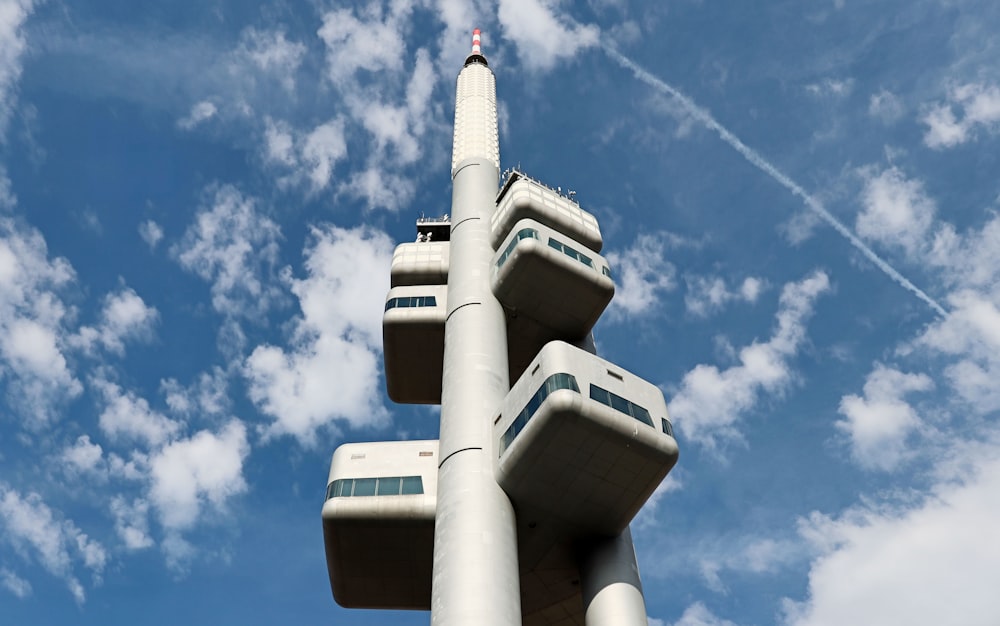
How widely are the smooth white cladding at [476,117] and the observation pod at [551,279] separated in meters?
16.2

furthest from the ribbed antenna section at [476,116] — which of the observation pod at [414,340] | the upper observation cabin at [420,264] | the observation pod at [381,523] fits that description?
the observation pod at [381,523]

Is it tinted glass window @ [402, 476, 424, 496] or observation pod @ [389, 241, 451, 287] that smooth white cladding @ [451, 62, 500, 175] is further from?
tinted glass window @ [402, 476, 424, 496]

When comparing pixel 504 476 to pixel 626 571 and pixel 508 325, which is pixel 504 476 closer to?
pixel 626 571

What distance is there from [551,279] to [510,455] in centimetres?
1511

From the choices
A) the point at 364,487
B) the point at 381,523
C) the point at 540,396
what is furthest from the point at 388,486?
the point at 540,396

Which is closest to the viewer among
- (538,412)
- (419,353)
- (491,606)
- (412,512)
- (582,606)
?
(491,606)

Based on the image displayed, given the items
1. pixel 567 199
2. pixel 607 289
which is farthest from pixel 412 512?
pixel 567 199

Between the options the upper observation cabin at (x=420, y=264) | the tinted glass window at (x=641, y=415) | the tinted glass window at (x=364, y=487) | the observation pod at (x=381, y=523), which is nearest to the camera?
the tinted glass window at (x=641, y=415)

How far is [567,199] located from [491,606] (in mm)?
33253

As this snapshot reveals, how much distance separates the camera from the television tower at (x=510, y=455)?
1575 inches

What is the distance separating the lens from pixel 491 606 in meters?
36.9

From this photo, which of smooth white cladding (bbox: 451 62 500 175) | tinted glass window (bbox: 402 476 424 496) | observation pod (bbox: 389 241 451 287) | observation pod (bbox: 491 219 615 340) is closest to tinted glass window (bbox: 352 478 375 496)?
tinted glass window (bbox: 402 476 424 496)

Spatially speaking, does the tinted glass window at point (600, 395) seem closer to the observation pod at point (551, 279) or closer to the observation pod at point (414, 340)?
the observation pod at point (551, 279)

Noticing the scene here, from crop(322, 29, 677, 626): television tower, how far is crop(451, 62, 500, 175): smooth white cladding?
9.72 metres
